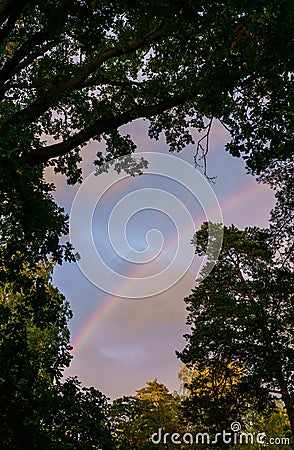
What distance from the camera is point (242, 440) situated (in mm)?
26797

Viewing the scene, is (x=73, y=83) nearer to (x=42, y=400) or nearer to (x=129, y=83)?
(x=129, y=83)

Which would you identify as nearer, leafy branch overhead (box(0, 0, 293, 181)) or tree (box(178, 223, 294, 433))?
leafy branch overhead (box(0, 0, 293, 181))

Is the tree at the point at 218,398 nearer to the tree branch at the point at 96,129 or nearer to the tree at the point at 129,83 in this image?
the tree at the point at 129,83

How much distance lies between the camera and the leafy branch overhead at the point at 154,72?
5719mm

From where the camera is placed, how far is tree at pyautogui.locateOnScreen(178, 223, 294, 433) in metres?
16.8

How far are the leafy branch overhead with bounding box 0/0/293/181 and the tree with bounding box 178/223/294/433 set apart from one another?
20.9 feet

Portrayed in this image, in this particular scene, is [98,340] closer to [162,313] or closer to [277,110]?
[162,313]

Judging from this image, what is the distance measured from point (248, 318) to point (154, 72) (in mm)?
Answer: 12080

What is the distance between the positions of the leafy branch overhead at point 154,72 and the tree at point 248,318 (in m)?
6.38

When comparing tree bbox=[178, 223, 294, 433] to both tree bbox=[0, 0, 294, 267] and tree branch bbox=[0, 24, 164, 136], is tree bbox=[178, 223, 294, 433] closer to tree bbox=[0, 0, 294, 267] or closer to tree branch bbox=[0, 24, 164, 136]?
tree bbox=[0, 0, 294, 267]

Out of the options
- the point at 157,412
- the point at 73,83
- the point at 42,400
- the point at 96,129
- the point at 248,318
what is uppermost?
the point at 157,412

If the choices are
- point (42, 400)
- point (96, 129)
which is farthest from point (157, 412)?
point (42, 400)

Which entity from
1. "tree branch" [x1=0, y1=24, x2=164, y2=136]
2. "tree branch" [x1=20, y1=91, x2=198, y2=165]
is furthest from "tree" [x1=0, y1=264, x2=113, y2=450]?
"tree branch" [x1=0, y1=24, x2=164, y2=136]

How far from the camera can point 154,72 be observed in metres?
10.7
